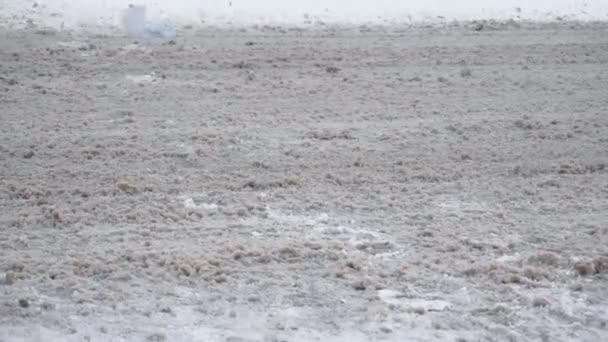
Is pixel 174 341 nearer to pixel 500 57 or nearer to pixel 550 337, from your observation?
pixel 550 337

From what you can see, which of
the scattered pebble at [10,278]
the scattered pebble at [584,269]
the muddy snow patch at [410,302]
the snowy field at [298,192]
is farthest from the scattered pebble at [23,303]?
the scattered pebble at [584,269]

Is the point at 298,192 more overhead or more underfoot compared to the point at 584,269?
more overhead

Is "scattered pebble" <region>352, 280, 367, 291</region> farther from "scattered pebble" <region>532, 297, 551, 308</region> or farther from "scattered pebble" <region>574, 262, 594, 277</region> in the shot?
"scattered pebble" <region>574, 262, 594, 277</region>

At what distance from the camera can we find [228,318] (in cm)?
489

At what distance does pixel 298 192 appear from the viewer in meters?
6.44

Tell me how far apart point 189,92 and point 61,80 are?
1.42m

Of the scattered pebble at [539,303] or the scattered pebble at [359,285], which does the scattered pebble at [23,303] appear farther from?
the scattered pebble at [539,303]

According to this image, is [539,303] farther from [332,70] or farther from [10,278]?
[332,70]

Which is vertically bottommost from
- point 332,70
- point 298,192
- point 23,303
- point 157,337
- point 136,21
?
point 157,337

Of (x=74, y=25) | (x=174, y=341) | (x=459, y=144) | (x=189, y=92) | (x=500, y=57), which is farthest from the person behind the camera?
(x=74, y=25)

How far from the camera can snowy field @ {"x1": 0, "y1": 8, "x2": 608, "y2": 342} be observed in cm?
498

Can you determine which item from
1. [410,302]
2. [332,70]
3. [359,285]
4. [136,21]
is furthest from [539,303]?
[136,21]

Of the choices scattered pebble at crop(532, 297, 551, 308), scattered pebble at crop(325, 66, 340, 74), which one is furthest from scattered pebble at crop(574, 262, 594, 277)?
scattered pebble at crop(325, 66, 340, 74)

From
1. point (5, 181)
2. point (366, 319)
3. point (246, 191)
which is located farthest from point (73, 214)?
point (366, 319)
